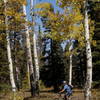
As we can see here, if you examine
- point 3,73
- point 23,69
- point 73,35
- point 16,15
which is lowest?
point 23,69

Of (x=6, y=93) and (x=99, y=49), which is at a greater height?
(x=99, y=49)

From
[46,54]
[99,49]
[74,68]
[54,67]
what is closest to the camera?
[99,49]

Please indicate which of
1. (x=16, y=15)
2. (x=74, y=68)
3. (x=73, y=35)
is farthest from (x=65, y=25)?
(x=74, y=68)

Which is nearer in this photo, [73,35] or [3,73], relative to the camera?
[3,73]

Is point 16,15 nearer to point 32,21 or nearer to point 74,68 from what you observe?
point 32,21

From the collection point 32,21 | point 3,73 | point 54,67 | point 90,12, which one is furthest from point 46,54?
point 32,21

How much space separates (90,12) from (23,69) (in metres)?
23.7

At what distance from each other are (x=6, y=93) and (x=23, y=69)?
27.5 m

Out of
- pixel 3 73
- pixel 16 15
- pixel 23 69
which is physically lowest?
pixel 23 69

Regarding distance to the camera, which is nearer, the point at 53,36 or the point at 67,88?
the point at 67,88

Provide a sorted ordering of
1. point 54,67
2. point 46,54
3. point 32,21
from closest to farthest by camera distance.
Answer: point 32,21 → point 54,67 → point 46,54

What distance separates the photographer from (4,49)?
3058cm

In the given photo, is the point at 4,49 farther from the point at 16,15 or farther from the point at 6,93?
the point at 16,15

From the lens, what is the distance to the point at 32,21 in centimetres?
2223
